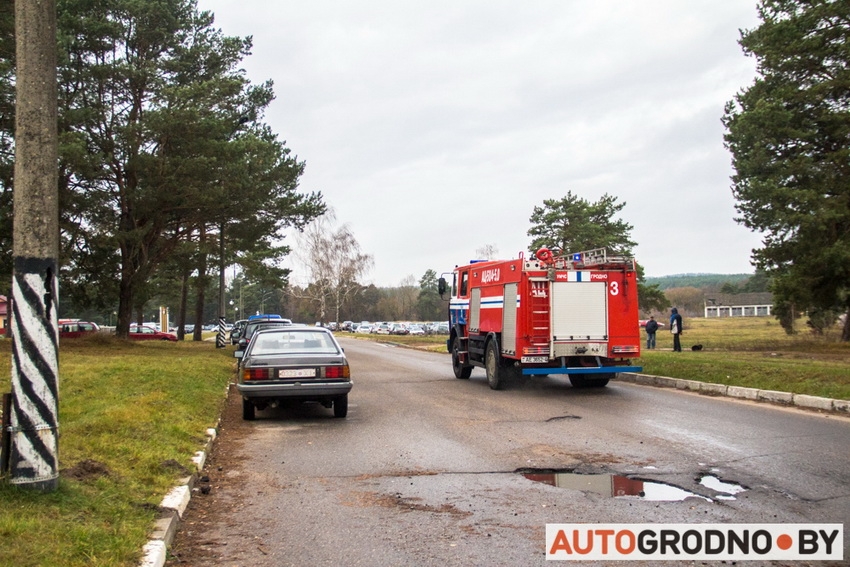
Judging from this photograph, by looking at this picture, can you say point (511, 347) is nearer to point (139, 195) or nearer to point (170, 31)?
point (139, 195)

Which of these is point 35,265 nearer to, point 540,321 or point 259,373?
point 259,373

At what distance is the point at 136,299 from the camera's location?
30719 millimetres

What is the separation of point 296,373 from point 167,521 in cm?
551

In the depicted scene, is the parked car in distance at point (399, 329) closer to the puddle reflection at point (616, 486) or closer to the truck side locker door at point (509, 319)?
the truck side locker door at point (509, 319)

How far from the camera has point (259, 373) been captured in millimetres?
10633

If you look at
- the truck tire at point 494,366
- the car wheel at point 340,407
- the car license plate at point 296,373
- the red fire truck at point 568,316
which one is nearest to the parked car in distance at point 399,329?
the truck tire at point 494,366

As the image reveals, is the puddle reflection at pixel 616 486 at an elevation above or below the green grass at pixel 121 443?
below

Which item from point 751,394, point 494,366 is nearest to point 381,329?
point 494,366

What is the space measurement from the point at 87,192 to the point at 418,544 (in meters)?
23.9

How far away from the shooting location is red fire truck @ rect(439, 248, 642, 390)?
14117 millimetres

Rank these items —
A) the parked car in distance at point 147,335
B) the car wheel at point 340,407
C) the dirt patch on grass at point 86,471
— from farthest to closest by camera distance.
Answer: the parked car in distance at point 147,335 → the car wheel at point 340,407 → the dirt patch on grass at point 86,471

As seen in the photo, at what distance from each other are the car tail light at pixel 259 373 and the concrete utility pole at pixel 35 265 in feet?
16.8

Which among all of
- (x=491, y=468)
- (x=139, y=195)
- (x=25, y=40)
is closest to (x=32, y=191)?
(x=25, y=40)

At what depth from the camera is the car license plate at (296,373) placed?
10664 millimetres
